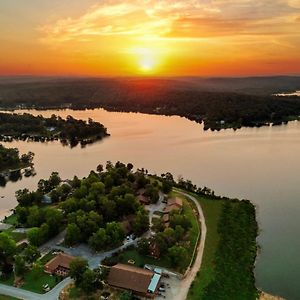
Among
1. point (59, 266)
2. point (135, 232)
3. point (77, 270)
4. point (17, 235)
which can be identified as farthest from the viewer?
point (17, 235)

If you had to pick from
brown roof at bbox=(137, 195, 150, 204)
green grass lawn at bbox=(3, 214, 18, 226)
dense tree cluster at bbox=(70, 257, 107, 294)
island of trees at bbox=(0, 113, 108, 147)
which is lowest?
green grass lawn at bbox=(3, 214, 18, 226)

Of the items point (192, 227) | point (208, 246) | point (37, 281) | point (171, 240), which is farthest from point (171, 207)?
point (37, 281)

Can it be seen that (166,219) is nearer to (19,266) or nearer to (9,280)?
(19,266)

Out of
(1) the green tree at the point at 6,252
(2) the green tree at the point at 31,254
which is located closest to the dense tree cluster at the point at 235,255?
(2) the green tree at the point at 31,254

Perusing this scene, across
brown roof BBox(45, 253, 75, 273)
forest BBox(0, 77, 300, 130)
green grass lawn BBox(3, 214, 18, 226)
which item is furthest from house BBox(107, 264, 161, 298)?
forest BBox(0, 77, 300, 130)

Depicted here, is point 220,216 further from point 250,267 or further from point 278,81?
point 278,81

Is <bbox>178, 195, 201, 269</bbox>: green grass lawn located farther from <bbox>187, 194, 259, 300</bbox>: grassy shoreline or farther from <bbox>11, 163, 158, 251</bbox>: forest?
<bbox>11, 163, 158, 251</bbox>: forest

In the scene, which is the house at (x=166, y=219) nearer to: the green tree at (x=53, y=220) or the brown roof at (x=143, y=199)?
the brown roof at (x=143, y=199)

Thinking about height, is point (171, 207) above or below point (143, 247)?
above
